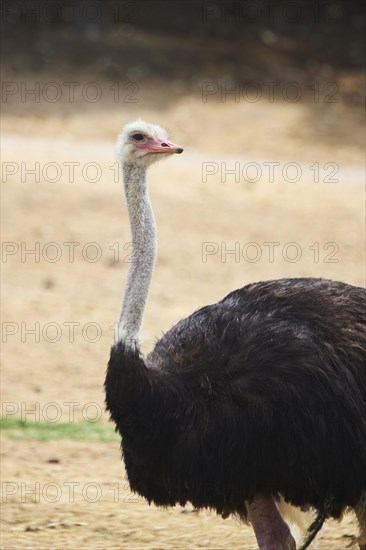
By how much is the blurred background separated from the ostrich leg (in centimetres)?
85

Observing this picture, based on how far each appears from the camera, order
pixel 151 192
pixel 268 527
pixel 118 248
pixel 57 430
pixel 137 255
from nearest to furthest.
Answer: pixel 137 255 < pixel 268 527 < pixel 57 430 < pixel 118 248 < pixel 151 192

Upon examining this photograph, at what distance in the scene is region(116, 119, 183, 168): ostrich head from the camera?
16.7 feet

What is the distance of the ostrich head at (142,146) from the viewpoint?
5.08m

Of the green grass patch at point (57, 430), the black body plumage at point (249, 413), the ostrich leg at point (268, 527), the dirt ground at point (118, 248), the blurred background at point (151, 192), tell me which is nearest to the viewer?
the black body plumage at point (249, 413)

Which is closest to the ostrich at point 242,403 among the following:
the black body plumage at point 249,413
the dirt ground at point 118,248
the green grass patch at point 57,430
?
the black body plumage at point 249,413

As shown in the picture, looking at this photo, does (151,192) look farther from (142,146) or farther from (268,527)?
(268,527)

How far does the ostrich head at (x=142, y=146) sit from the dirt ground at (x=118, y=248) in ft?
6.33

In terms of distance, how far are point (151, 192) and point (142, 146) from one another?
28.8 ft

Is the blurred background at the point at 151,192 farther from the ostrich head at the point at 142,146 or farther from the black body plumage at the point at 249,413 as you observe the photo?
the ostrich head at the point at 142,146

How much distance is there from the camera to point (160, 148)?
5113mm

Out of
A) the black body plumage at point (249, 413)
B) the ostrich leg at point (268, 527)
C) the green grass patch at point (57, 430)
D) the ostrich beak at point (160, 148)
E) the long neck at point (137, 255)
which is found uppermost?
the ostrich beak at point (160, 148)

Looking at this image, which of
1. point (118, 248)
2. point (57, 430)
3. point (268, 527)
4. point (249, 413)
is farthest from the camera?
point (118, 248)

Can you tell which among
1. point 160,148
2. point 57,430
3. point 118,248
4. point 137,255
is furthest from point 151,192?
point 137,255

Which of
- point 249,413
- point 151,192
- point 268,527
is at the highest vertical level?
point 151,192
